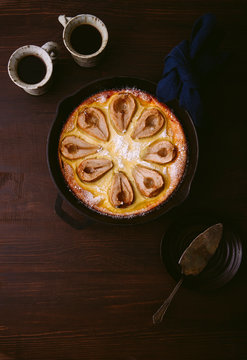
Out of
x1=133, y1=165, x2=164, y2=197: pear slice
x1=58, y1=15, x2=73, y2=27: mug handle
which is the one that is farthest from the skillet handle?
x1=58, y1=15, x2=73, y2=27: mug handle

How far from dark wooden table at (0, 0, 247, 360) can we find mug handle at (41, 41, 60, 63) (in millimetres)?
40

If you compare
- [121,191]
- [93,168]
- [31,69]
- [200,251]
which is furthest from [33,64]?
[200,251]

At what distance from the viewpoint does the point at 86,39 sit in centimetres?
122

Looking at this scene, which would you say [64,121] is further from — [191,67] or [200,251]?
[200,251]

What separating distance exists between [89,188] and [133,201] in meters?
0.17

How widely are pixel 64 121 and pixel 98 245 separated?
0.49 meters

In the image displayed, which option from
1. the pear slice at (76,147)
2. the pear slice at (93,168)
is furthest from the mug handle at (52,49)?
the pear slice at (93,168)

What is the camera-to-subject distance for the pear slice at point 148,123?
1.25 meters

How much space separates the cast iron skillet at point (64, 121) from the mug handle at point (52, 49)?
0.19 m

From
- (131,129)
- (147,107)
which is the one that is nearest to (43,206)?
(131,129)

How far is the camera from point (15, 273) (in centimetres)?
128

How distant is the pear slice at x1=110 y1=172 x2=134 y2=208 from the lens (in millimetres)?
1219

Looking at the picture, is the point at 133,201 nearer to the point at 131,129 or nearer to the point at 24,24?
the point at 131,129

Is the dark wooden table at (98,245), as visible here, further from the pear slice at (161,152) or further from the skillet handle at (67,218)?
the pear slice at (161,152)
